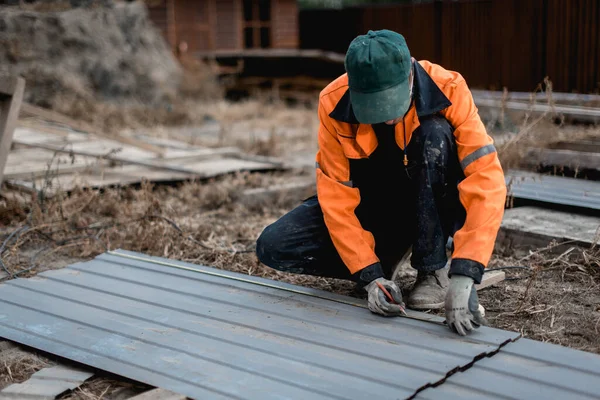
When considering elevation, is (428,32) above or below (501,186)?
above

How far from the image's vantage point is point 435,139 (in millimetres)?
3146

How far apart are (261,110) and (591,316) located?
9.72 m

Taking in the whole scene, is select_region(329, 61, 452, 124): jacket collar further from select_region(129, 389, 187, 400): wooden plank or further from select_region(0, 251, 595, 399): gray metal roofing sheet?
select_region(129, 389, 187, 400): wooden plank

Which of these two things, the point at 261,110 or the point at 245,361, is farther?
the point at 261,110

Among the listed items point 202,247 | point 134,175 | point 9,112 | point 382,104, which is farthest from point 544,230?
point 134,175

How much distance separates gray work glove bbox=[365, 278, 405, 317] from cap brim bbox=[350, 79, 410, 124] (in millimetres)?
697

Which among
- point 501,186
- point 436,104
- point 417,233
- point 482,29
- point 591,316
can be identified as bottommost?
point 591,316

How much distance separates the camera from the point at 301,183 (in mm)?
6207

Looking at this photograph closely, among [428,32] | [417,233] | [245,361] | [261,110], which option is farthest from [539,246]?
[261,110]

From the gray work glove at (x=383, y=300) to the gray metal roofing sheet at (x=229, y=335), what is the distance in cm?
4

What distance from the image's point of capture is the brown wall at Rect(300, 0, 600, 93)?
7863 millimetres

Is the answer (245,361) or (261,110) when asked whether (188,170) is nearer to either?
(245,361)

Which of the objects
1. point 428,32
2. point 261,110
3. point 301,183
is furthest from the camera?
point 261,110

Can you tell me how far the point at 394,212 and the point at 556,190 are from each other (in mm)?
2039
